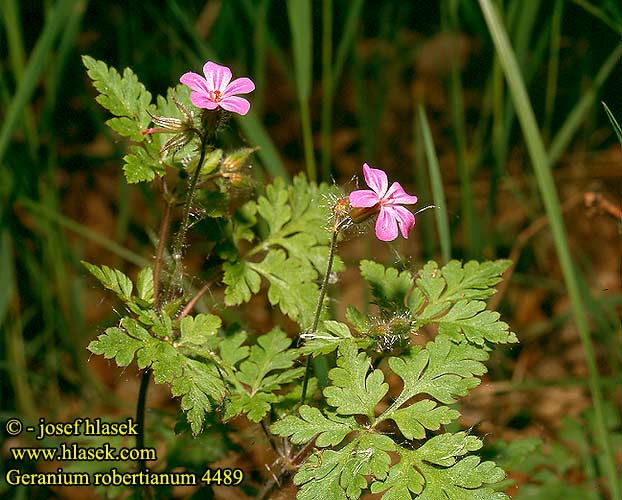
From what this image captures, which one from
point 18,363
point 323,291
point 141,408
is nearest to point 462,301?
point 323,291

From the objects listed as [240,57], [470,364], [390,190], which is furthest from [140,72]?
[470,364]

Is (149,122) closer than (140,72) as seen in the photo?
Yes

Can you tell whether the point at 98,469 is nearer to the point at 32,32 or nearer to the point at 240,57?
the point at 240,57

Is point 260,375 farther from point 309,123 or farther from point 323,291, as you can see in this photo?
point 309,123

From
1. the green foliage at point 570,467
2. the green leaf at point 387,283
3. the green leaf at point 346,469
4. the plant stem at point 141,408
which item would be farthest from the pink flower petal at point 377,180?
the green foliage at point 570,467

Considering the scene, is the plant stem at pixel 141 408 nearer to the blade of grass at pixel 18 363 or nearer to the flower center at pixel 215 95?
the flower center at pixel 215 95

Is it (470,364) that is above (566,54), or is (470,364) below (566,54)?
below

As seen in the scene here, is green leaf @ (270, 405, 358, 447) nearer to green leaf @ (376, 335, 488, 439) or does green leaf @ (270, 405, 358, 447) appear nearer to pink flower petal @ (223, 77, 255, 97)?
green leaf @ (376, 335, 488, 439)
